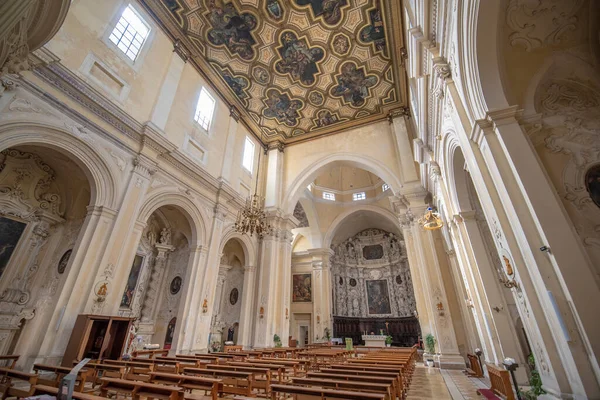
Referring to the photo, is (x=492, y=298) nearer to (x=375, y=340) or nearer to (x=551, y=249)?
(x=551, y=249)

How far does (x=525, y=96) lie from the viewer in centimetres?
379

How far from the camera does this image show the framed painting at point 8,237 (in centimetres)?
605

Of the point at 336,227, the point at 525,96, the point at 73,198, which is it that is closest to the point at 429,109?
the point at 525,96

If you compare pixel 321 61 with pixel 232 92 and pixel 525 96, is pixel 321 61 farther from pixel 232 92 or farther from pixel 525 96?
pixel 525 96

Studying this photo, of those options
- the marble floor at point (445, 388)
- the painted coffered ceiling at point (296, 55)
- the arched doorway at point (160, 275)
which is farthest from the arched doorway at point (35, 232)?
the marble floor at point (445, 388)

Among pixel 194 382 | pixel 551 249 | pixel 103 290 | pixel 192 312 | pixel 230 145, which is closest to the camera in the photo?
pixel 551 249

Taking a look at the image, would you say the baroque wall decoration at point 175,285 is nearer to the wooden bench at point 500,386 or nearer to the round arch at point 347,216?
the wooden bench at point 500,386

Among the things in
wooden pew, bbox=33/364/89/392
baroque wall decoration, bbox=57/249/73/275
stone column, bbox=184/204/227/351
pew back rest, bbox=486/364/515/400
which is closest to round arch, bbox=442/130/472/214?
pew back rest, bbox=486/364/515/400

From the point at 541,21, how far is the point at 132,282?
12.2 meters

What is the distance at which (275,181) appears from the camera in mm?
13797

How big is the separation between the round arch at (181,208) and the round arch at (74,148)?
1.02 m

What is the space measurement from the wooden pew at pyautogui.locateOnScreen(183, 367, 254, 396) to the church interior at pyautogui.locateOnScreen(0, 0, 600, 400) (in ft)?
0.14

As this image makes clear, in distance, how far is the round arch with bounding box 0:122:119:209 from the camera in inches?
198

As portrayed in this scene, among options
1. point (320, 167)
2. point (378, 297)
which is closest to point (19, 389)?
point (320, 167)
